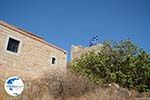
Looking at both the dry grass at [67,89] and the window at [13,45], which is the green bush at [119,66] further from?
the window at [13,45]

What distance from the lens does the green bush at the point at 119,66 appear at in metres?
18.6

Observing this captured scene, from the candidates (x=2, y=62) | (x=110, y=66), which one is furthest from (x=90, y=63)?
(x=2, y=62)

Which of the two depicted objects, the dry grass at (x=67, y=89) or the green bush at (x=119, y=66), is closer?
the dry grass at (x=67, y=89)

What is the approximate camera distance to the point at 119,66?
19.6 metres

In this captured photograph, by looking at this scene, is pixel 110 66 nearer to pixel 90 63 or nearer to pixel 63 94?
pixel 90 63

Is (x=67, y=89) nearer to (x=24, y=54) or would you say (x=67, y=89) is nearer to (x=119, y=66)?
(x=24, y=54)

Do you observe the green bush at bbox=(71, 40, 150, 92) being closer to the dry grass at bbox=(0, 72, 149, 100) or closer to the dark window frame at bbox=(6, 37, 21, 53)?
the dry grass at bbox=(0, 72, 149, 100)

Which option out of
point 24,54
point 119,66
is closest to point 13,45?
point 24,54

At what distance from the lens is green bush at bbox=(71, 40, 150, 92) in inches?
733

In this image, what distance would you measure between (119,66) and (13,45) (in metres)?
9.98

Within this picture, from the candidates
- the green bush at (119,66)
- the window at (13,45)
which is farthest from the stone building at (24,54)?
the green bush at (119,66)

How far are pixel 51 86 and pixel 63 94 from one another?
98 cm

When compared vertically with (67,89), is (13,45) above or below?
above

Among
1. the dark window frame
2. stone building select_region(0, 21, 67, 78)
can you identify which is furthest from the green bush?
the dark window frame
